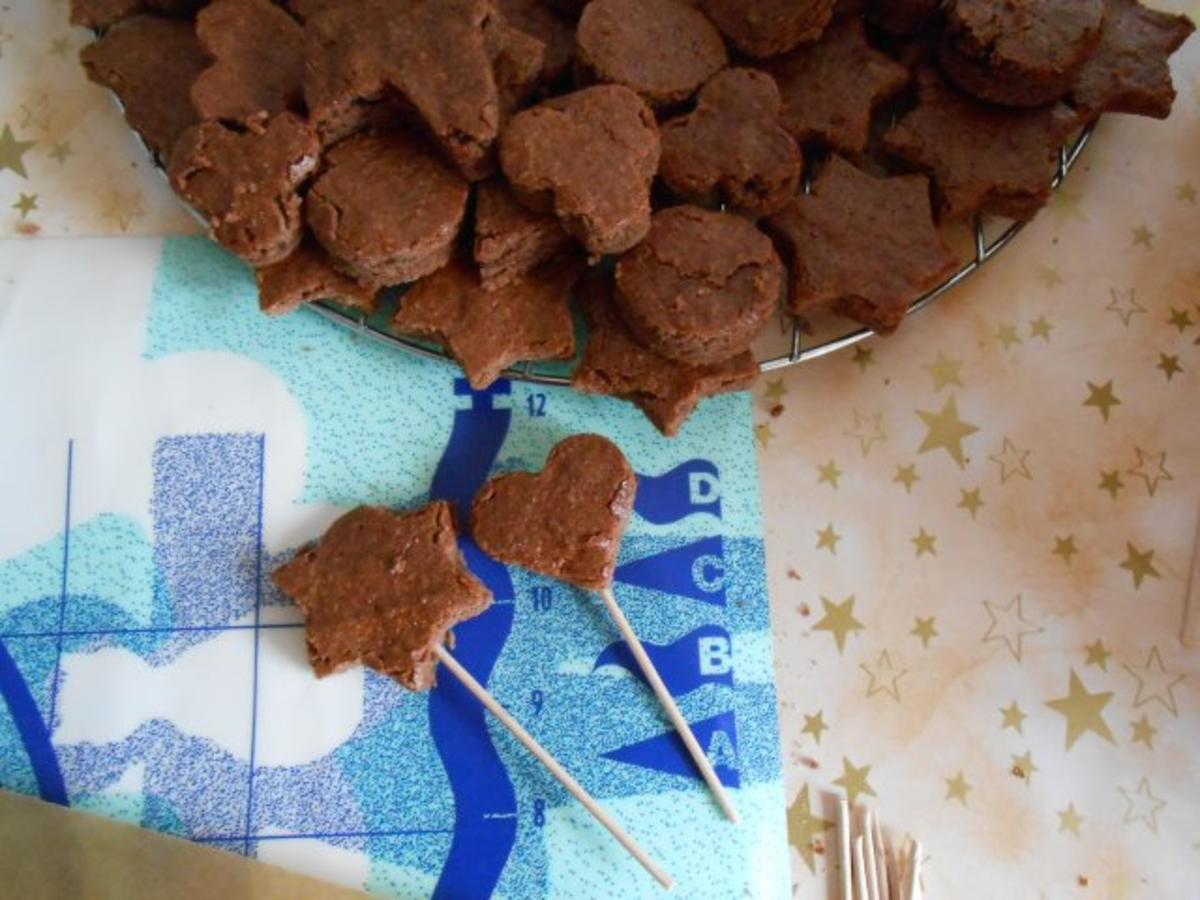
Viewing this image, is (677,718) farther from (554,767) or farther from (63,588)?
(63,588)

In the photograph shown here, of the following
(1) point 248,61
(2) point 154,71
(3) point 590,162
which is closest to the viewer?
(3) point 590,162

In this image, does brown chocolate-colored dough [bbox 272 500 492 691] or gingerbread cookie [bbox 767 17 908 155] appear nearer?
brown chocolate-colored dough [bbox 272 500 492 691]

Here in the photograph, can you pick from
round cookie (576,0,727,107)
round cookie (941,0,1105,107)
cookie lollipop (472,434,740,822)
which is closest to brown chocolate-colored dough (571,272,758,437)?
cookie lollipop (472,434,740,822)

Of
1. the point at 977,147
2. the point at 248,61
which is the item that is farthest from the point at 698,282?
the point at 248,61

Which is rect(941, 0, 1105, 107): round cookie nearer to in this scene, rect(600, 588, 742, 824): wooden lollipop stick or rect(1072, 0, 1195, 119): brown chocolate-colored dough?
rect(1072, 0, 1195, 119): brown chocolate-colored dough

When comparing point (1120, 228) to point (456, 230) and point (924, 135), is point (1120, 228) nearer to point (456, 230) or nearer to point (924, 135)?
point (924, 135)

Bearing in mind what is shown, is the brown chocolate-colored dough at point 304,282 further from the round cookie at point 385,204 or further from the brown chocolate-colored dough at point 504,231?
the brown chocolate-colored dough at point 504,231
